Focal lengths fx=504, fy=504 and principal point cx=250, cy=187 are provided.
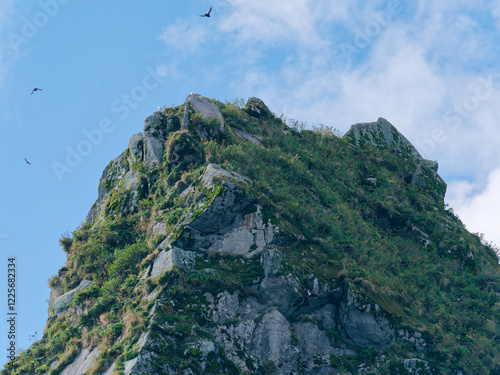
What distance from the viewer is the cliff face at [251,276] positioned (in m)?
19.2

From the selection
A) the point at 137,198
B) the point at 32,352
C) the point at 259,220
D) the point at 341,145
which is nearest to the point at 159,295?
the point at 259,220

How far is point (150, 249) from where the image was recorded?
2314 centimetres

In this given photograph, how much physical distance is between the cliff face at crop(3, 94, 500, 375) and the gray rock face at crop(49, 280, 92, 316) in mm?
67

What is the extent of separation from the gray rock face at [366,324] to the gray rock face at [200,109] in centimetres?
1308

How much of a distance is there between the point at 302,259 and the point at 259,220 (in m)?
2.55

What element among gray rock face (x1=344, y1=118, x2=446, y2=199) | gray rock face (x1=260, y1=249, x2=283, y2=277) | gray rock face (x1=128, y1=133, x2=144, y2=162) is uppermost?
gray rock face (x1=344, y1=118, x2=446, y2=199)

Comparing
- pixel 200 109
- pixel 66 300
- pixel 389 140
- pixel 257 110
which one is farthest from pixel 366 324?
pixel 389 140

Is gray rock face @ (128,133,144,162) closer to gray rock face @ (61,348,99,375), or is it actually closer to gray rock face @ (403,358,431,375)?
gray rock face @ (61,348,99,375)

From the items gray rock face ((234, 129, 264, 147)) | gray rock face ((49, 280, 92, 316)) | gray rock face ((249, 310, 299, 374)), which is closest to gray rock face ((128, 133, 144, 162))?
gray rock face ((234, 129, 264, 147))

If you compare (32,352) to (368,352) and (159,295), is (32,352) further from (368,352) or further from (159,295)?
(368,352)

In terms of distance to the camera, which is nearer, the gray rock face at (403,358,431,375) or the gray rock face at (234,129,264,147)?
the gray rock face at (403,358,431,375)

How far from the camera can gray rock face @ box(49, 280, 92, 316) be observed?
78.2 feet

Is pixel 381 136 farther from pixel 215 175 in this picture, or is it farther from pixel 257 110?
pixel 215 175

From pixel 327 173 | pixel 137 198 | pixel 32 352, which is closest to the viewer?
pixel 32 352
